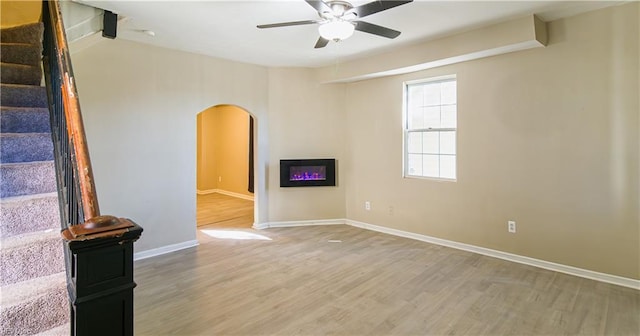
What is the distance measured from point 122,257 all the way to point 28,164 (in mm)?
1743

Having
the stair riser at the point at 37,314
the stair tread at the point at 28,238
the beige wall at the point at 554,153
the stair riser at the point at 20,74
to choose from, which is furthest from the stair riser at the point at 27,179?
the beige wall at the point at 554,153

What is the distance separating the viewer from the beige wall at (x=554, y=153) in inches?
128

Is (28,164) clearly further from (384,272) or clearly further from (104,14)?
(384,272)

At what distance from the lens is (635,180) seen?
3191mm

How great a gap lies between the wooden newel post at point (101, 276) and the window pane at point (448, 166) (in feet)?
13.9

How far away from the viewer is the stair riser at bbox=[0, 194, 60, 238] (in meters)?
1.84

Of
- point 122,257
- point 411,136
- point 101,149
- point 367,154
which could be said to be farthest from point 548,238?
point 101,149

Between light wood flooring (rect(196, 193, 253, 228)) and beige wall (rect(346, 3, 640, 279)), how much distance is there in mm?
3096

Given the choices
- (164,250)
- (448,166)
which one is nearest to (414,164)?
(448,166)

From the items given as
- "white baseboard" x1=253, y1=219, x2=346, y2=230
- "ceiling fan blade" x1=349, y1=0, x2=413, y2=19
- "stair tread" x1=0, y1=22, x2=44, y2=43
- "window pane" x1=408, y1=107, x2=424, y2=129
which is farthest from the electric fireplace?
"stair tread" x1=0, y1=22, x2=44, y2=43

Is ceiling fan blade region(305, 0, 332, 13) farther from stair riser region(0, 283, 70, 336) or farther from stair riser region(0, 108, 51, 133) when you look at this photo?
stair riser region(0, 283, 70, 336)

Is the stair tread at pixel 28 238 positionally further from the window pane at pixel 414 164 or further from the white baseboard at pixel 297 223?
the window pane at pixel 414 164

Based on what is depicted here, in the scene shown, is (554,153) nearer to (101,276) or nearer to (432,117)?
(432,117)

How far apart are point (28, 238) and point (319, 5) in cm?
234
